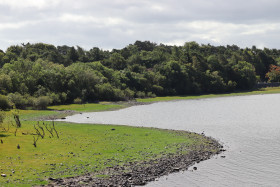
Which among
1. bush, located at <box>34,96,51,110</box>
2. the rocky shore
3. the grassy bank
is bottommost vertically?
the rocky shore

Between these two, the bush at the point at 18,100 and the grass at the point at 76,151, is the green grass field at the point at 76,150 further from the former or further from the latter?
the bush at the point at 18,100

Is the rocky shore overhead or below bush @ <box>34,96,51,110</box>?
below

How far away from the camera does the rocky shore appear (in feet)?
103

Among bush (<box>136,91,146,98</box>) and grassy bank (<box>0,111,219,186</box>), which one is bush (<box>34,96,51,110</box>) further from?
bush (<box>136,91,146,98</box>)

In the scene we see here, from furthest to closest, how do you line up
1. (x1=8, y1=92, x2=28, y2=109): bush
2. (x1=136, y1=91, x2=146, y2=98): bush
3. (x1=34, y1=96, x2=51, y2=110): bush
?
(x1=136, y1=91, x2=146, y2=98): bush < (x1=34, y1=96, x2=51, y2=110): bush < (x1=8, y1=92, x2=28, y2=109): bush

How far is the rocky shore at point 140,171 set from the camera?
31484 mm

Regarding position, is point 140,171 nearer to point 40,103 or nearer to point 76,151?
point 76,151

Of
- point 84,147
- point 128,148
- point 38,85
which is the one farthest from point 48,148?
point 38,85

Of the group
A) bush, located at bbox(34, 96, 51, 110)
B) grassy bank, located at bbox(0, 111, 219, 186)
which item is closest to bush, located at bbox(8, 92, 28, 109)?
bush, located at bbox(34, 96, 51, 110)

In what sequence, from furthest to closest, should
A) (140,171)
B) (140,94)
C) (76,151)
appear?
(140,94), (76,151), (140,171)

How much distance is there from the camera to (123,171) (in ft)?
115

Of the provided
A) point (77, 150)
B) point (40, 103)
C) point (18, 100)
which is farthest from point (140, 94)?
point (77, 150)

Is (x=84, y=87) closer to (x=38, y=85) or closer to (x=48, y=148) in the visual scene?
(x=38, y=85)

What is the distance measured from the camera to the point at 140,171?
35.4 metres
